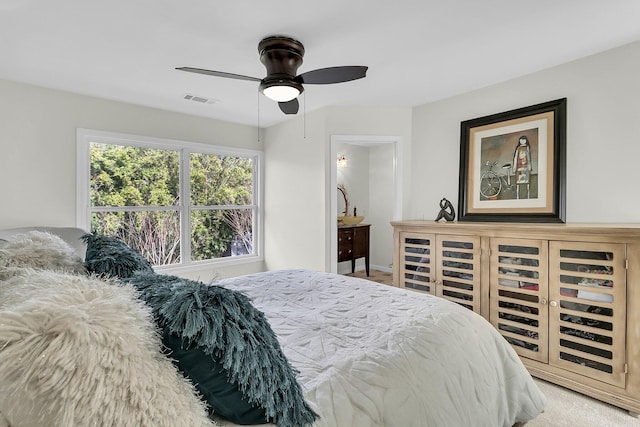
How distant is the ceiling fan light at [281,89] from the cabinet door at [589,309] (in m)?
2.08

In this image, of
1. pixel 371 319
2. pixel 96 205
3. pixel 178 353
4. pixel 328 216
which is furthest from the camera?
pixel 328 216

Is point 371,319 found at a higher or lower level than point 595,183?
lower

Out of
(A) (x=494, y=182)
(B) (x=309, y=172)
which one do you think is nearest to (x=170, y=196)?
(B) (x=309, y=172)

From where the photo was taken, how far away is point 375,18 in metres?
1.87

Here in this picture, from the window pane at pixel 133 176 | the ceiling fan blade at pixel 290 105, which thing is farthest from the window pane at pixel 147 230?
the ceiling fan blade at pixel 290 105

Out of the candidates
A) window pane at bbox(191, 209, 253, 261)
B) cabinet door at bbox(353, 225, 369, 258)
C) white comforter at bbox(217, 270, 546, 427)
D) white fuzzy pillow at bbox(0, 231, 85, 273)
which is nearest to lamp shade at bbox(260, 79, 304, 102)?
white comforter at bbox(217, 270, 546, 427)

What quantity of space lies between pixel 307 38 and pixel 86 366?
2116mm

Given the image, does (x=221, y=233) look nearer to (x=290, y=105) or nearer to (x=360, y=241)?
(x=360, y=241)

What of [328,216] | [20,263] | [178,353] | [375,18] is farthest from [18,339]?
[328,216]

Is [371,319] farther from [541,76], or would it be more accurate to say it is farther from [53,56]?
[53,56]

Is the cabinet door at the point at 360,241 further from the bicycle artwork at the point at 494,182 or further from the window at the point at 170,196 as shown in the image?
the bicycle artwork at the point at 494,182

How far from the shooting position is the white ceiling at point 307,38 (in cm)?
177

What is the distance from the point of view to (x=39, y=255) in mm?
1267

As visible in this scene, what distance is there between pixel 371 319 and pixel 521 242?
5.04 feet
